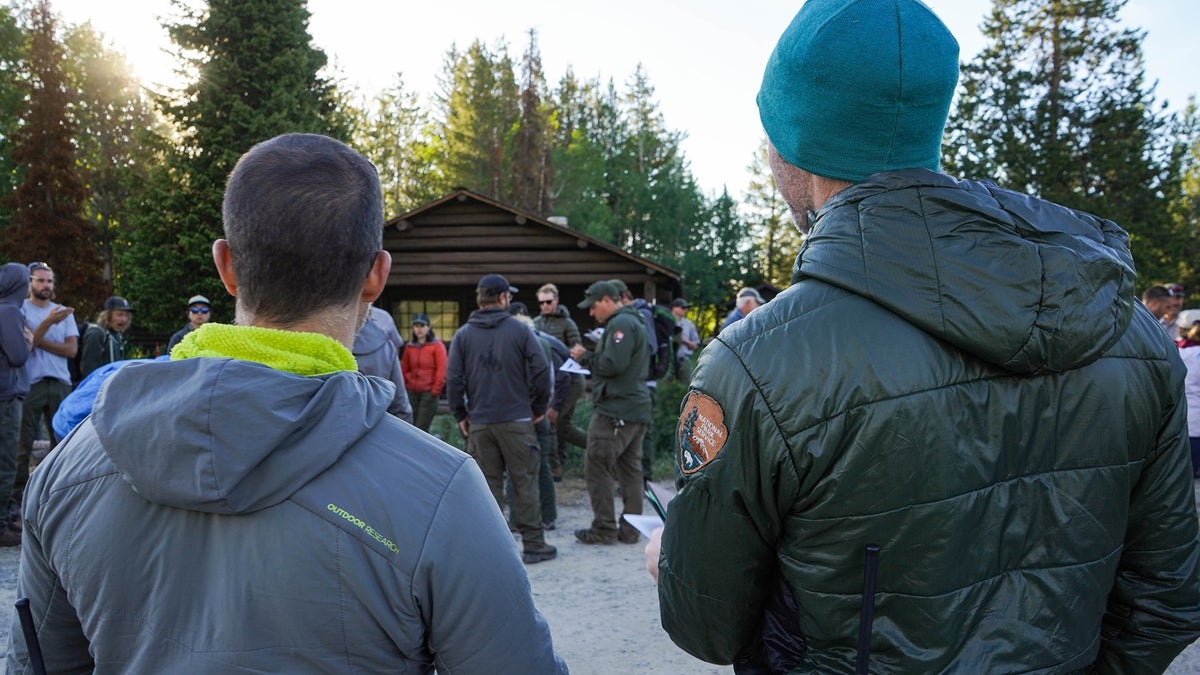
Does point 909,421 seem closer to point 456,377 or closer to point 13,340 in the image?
point 456,377

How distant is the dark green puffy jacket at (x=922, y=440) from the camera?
1.31m

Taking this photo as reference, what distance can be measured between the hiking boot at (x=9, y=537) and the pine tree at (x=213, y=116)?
50.5ft

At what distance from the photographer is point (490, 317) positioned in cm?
704

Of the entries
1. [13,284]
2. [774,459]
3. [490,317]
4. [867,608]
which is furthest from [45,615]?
[13,284]

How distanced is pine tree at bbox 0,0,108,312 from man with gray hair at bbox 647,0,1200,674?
32.1 metres

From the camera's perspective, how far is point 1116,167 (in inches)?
1085

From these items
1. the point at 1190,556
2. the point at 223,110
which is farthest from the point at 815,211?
the point at 223,110

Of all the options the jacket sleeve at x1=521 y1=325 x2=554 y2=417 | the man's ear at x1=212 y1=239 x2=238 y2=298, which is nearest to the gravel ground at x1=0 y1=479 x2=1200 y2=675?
the jacket sleeve at x1=521 y1=325 x2=554 y2=417

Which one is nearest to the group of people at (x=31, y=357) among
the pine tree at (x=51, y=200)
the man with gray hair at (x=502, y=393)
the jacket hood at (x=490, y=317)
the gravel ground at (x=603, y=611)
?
the gravel ground at (x=603, y=611)

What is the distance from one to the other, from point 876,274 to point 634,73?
53204mm

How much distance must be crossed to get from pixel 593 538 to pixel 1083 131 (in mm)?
28195

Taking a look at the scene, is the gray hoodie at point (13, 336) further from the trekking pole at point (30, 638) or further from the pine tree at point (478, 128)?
the pine tree at point (478, 128)

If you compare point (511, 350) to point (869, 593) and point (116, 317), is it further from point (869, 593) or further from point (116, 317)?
point (869, 593)

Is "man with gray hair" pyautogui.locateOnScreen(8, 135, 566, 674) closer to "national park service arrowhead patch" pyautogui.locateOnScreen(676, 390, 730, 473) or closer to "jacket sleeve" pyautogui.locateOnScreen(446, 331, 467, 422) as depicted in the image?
"national park service arrowhead patch" pyautogui.locateOnScreen(676, 390, 730, 473)
